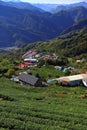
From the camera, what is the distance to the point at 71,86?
6278 cm

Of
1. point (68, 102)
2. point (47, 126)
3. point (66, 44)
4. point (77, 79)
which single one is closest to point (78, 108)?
point (68, 102)

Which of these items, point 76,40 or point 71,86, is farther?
point 76,40

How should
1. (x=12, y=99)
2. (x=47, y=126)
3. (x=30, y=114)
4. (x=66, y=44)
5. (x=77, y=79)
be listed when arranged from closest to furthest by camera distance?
(x=47, y=126) → (x=30, y=114) → (x=12, y=99) → (x=77, y=79) → (x=66, y=44)

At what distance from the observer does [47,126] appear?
24.8 m

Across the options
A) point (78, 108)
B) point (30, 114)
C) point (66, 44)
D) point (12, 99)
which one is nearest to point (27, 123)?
point (30, 114)

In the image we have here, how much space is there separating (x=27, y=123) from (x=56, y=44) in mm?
156704

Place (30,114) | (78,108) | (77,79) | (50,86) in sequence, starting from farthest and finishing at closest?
(77,79) → (50,86) → (78,108) → (30,114)

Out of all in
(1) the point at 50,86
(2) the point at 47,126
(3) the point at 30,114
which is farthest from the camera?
(1) the point at 50,86

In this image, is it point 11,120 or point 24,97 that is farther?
point 24,97

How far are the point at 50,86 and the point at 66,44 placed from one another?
11904 centimetres

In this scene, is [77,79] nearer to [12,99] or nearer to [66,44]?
[12,99]

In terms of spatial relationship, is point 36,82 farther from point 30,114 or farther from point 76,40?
point 76,40

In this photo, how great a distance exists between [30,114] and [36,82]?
31.5 m

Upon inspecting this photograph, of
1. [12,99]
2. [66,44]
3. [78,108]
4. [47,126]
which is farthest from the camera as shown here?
[66,44]
